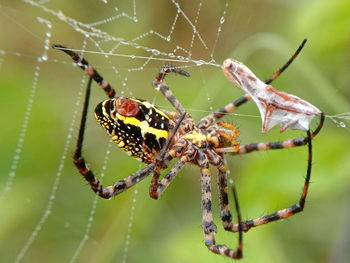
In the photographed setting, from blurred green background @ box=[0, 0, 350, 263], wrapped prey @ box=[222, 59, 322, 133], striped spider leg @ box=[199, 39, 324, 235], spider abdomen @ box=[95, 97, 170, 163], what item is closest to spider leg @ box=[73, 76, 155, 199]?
spider abdomen @ box=[95, 97, 170, 163]

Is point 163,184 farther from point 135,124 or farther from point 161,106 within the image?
point 161,106

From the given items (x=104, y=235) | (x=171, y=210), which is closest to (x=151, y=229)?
(x=171, y=210)

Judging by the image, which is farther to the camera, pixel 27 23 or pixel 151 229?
pixel 27 23

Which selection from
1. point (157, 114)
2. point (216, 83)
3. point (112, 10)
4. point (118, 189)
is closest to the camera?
point (157, 114)

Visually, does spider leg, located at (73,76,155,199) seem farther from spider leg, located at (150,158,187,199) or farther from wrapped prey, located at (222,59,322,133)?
wrapped prey, located at (222,59,322,133)

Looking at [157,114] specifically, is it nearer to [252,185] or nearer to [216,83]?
[252,185]

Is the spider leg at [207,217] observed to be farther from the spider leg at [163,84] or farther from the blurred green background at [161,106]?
the spider leg at [163,84]
